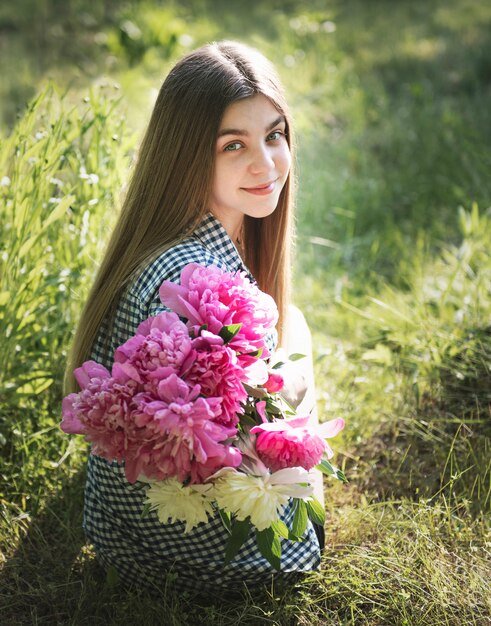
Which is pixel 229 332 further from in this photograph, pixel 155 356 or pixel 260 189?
pixel 260 189

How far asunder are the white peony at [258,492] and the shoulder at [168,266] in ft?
1.38

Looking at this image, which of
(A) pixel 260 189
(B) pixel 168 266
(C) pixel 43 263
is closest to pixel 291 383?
(B) pixel 168 266

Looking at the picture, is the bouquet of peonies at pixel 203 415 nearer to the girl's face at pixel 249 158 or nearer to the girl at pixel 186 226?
the girl at pixel 186 226

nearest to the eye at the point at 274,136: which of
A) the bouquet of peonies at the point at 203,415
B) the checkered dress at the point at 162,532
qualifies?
the checkered dress at the point at 162,532

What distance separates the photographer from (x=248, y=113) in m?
1.73

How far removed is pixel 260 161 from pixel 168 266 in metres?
0.33

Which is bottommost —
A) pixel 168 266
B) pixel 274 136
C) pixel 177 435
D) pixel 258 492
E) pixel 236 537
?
pixel 236 537

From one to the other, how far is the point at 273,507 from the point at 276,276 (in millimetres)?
873

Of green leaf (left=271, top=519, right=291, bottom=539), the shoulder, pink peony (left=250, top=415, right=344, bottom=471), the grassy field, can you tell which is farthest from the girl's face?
green leaf (left=271, top=519, right=291, bottom=539)

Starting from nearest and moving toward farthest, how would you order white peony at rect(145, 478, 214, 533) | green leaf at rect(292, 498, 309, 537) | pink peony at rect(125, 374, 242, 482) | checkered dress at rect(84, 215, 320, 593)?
pink peony at rect(125, 374, 242, 482) → white peony at rect(145, 478, 214, 533) → green leaf at rect(292, 498, 309, 537) → checkered dress at rect(84, 215, 320, 593)

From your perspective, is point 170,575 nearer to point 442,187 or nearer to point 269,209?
point 269,209

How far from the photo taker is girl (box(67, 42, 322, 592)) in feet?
5.55

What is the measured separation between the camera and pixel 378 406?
2496mm

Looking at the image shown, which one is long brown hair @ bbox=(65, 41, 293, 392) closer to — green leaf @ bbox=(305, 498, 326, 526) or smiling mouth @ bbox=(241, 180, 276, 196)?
smiling mouth @ bbox=(241, 180, 276, 196)
